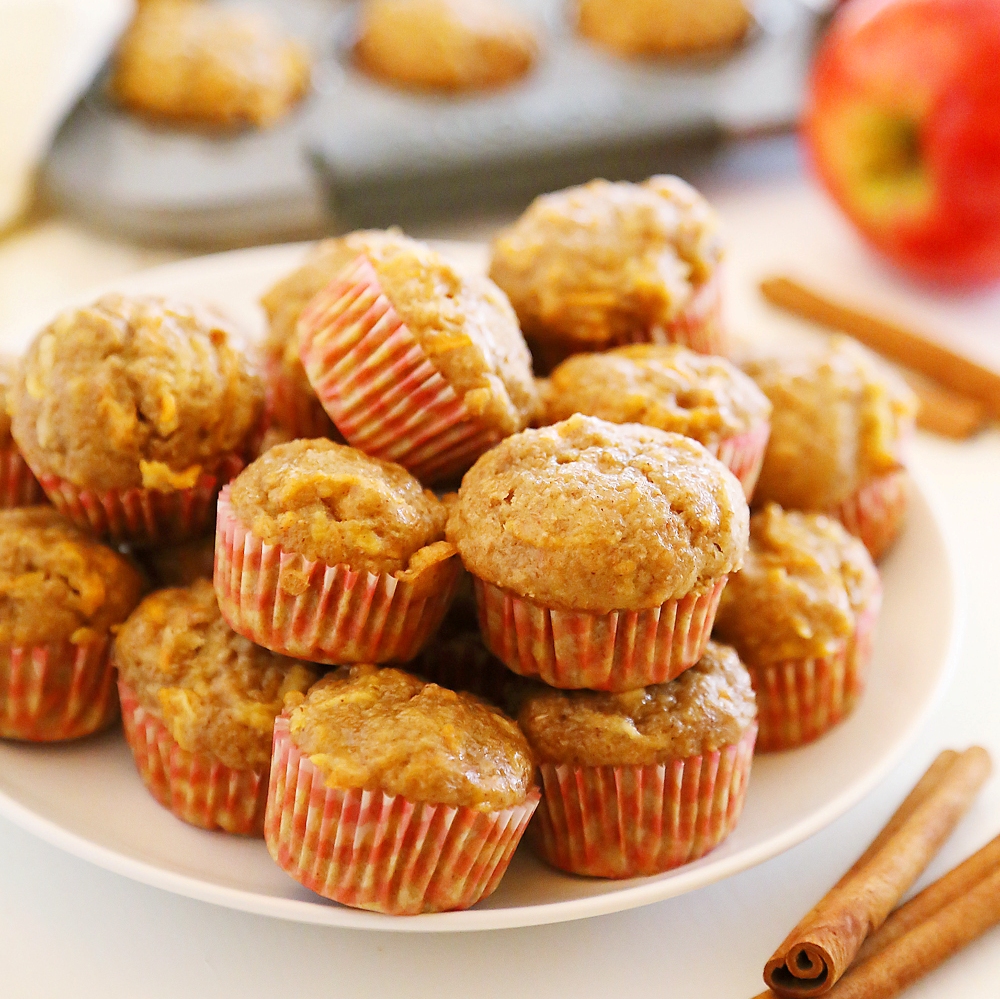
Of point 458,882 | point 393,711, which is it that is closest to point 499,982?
point 458,882

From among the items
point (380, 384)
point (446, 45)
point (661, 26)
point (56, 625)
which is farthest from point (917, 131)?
point (56, 625)

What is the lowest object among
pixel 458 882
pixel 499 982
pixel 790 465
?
pixel 499 982

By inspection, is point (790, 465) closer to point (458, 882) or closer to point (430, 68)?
point (458, 882)

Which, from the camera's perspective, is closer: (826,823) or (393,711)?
(393,711)

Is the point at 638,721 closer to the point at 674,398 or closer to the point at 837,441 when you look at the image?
the point at 674,398

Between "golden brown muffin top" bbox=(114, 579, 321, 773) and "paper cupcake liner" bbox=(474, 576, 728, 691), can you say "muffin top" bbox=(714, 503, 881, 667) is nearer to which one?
"paper cupcake liner" bbox=(474, 576, 728, 691)

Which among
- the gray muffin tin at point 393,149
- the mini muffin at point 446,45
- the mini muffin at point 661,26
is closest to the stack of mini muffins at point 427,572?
the gray muffin tin at point 393,149
